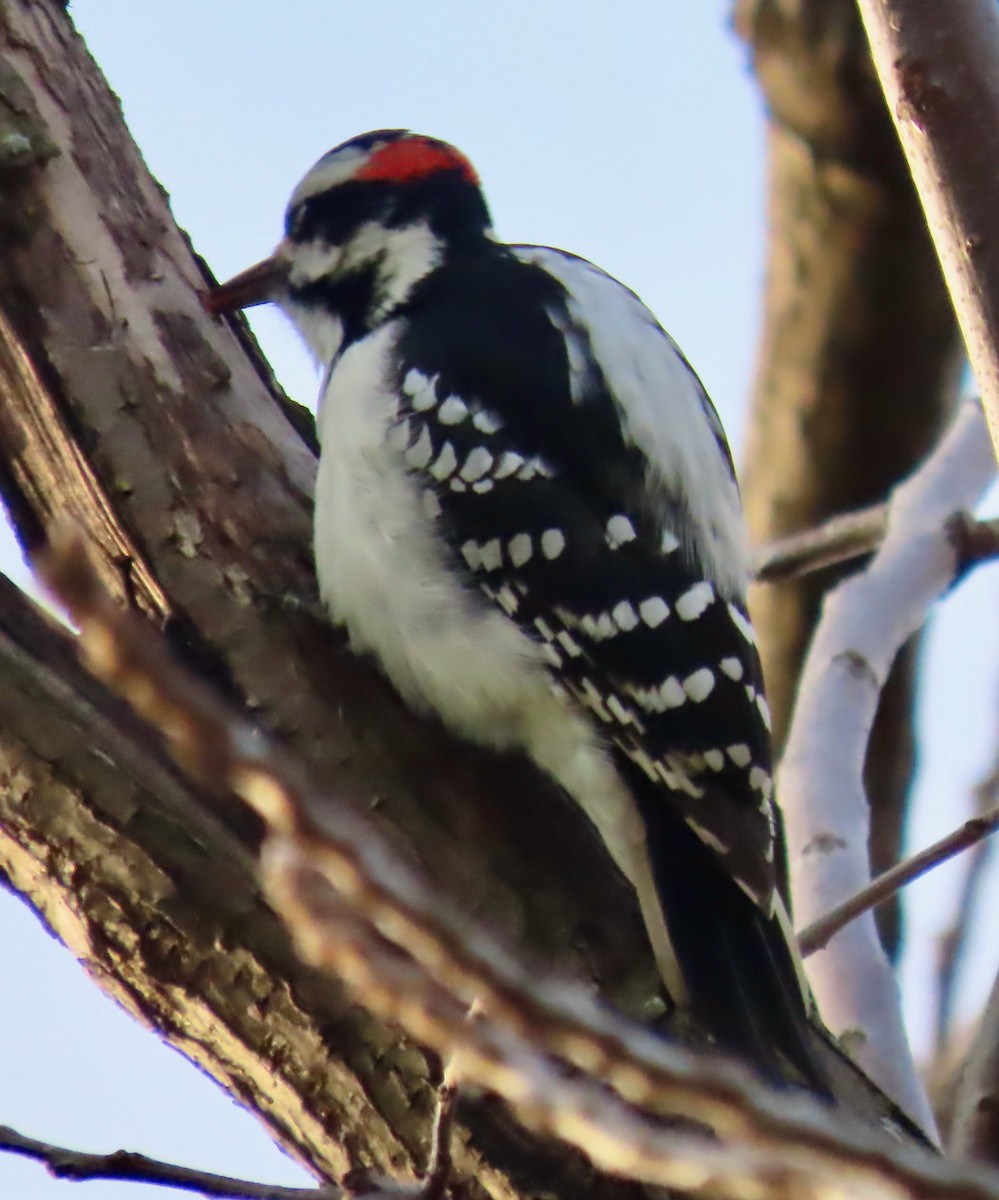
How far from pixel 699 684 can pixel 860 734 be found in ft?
2.71

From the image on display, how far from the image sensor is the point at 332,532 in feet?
7.13

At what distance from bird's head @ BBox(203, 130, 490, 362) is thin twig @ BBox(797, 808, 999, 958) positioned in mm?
1175

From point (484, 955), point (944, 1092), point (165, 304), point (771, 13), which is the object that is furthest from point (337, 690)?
point (771, 13)

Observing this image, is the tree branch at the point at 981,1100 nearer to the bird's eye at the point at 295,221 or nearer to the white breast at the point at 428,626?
the white breast at the point at 428,626

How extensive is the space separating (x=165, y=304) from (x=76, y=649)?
0.64 meters

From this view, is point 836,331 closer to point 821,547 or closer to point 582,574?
point 821,547

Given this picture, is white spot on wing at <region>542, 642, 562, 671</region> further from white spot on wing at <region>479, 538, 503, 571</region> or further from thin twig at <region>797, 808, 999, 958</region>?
thin twig at <region>797, 808, 999, 958</region>

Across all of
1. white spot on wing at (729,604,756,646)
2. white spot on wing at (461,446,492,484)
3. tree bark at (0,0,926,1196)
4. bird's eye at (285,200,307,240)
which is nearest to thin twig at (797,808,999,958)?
tree bark at (0,0,926,1196)

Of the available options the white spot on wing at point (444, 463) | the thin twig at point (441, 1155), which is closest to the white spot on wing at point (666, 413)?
the white spot on wing at point (444, 463)

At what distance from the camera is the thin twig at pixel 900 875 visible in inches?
71.7

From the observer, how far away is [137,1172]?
1226mm

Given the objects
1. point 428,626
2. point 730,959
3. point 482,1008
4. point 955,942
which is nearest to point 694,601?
point 428,626

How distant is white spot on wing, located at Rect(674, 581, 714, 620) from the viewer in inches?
83.7

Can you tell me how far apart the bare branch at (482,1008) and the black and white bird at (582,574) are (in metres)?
0.99
